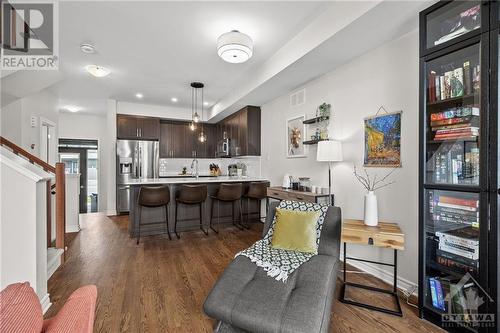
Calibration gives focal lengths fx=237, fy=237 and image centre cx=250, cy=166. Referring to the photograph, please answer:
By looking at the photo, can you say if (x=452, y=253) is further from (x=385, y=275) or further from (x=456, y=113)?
(x=456, y=113)

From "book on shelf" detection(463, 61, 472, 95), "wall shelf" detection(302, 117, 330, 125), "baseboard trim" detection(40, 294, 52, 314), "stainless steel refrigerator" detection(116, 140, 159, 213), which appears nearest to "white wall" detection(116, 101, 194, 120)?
"stainless steel refrigerator" detection(116, 140, 159, 213)

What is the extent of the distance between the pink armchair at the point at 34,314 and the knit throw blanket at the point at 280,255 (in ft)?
3.90

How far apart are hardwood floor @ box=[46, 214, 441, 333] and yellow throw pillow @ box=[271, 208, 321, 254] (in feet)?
1.94

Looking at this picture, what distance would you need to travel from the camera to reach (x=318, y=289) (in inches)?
62.9

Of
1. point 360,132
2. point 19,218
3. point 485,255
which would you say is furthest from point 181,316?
point 360,132

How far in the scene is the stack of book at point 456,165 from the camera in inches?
67.4

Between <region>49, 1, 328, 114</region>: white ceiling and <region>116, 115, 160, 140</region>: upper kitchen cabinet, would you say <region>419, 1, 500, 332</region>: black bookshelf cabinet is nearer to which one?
<region>49, 1, 328, 114</region>: white ceiling

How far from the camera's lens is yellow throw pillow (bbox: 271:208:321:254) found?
217 cm

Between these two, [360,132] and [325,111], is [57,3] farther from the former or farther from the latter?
[360,132]


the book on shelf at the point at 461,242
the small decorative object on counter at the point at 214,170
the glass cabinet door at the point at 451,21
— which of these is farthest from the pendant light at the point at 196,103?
the book on shelf at the point at 461,242

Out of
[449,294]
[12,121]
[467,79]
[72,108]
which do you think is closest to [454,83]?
[467,79]

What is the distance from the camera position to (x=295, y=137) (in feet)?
13.5

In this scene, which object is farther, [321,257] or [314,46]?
[314,46]

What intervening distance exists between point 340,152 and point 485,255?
165cm
